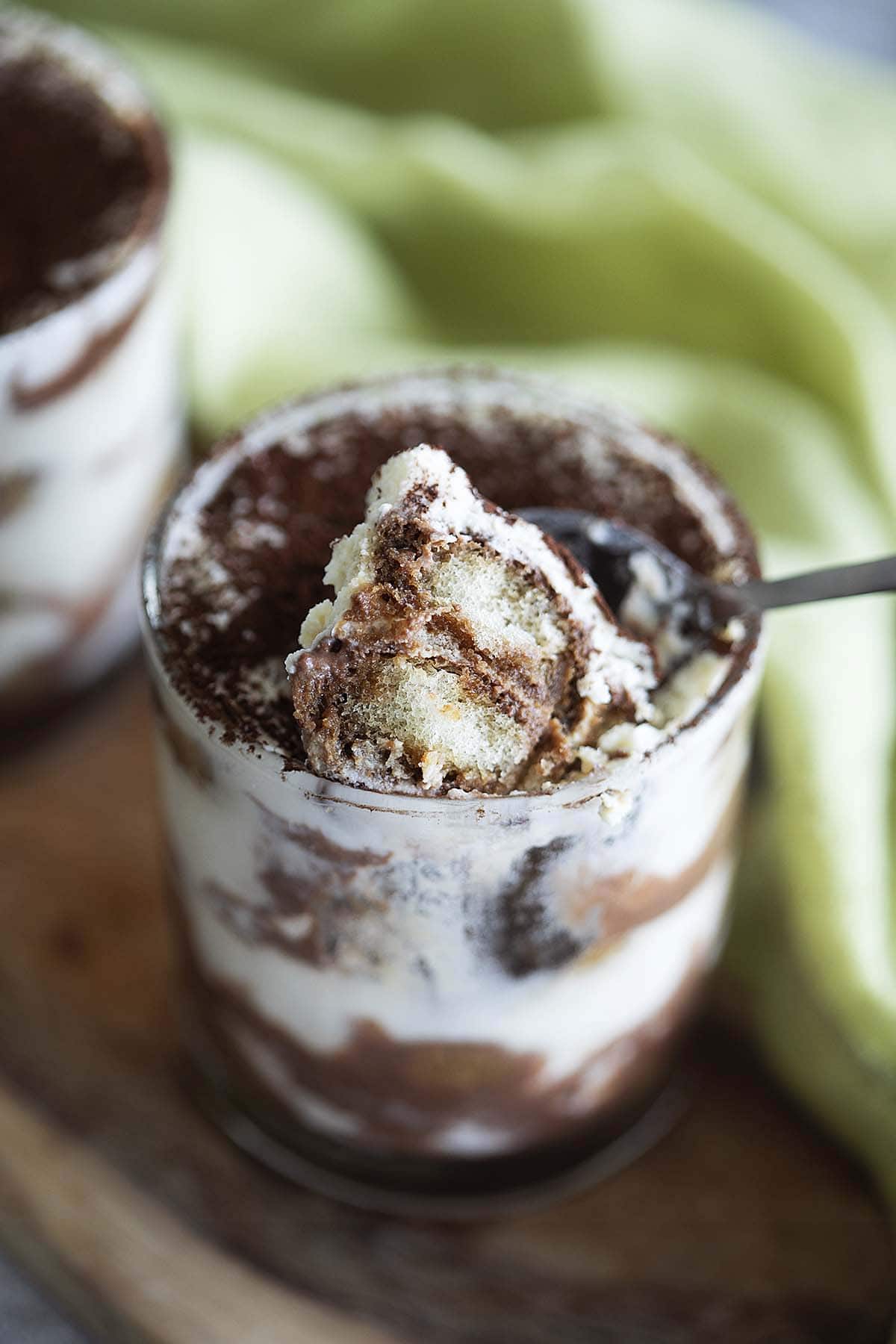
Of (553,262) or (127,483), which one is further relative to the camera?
(553,262)

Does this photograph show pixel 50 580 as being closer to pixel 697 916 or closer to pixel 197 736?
pixel 197 736

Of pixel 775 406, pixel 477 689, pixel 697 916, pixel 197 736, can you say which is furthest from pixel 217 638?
pixel 775 406

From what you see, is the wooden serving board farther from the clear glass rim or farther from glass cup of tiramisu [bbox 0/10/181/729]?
the clear glass rim

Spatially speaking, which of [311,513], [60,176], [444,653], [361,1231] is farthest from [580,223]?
[361,1231]

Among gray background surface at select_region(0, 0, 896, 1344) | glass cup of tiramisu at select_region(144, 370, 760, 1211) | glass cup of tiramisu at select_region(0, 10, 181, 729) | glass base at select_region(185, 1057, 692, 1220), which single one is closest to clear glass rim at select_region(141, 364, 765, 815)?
glass cup of tiramisu at select_region(144, 370, 760, 1211)

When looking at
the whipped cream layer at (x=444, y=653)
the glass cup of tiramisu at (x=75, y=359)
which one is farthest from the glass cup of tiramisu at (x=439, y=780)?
the glass cup of tiramisu at (x=75, y=359)

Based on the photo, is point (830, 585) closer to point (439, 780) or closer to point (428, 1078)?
point (439, 780)
